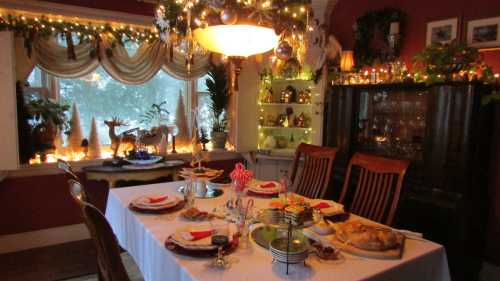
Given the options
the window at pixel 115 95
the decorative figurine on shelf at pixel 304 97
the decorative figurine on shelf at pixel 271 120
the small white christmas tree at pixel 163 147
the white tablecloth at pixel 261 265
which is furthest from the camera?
the decorative figurine on shelf at pixel 271 120

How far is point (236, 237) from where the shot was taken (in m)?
1.51

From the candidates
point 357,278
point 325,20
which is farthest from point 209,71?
point 357,278

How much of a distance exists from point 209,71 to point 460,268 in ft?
10.4

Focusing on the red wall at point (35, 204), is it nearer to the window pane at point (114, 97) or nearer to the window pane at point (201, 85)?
the window pane at point (114, 97)

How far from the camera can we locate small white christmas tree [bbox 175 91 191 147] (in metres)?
4.18

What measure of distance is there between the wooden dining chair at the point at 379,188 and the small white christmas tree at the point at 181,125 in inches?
96.7

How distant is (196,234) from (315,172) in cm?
137

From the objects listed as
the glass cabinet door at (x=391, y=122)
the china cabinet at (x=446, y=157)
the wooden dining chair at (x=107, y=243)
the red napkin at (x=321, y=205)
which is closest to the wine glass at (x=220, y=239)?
the wooden dining chair at (x=107, y=243)

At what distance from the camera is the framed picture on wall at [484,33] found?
2.70 m

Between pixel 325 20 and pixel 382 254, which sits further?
pixel 325 20

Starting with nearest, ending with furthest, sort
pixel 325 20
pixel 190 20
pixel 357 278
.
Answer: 1. pixel 357 278
2. pixel 190 20
3. pixel 325 20

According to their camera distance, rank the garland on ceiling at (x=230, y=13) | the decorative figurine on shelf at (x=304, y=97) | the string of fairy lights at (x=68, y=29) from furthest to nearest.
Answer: the decorative figurine on shelf at (x=304, y=97)
the string of fairy lights at (x=68, y=29)
the garland on ceiling at (x=230, y=13)

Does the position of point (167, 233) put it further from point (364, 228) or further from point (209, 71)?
point (209, 71)

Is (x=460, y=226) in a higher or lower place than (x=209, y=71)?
lower
